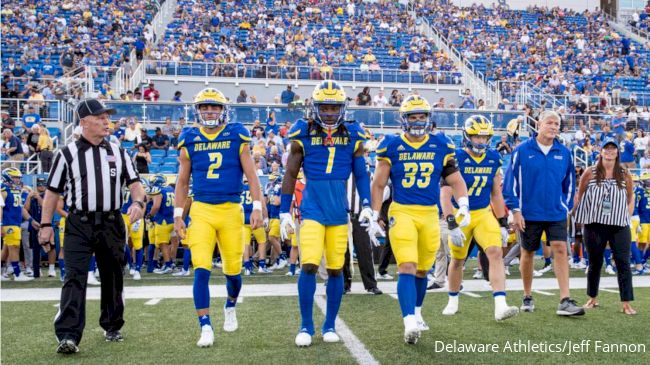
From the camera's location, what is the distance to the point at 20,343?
227 inches

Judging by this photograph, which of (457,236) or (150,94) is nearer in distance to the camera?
(457,236)

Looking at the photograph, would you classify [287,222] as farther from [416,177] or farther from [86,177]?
[86,177]

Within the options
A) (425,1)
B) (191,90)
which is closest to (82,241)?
(191,90)

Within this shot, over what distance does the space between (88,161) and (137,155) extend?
9.45m

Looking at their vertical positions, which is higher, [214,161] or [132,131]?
[132,131]

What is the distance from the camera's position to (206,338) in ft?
17.9

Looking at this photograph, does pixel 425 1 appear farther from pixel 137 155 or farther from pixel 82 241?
pixel 82 241

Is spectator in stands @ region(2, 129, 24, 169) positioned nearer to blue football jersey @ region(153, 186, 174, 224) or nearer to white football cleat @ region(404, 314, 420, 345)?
blue football jersey @ region(153, 186, 174, 224)

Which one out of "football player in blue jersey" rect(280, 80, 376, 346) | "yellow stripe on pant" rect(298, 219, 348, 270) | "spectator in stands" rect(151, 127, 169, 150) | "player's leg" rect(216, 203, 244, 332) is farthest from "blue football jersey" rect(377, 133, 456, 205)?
"spectator in stands" rect(151, 127, 169, 150)

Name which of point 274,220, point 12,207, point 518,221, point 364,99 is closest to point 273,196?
point 274,220

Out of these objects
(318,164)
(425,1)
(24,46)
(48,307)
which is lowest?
(48,307)

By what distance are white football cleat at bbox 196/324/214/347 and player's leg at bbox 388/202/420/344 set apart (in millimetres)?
1448

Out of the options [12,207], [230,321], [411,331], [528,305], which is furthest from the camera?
[12,207]

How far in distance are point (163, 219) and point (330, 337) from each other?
728cm
